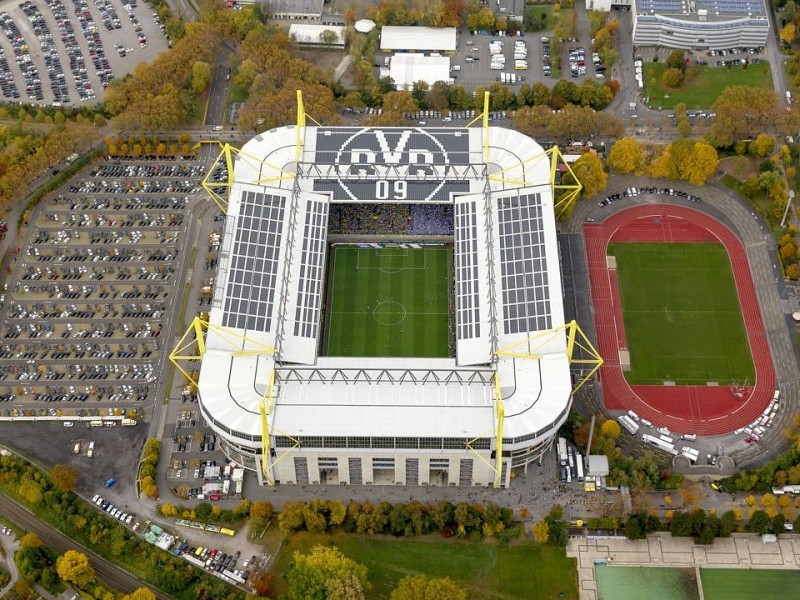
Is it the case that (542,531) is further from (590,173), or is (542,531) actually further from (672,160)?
(672,160)

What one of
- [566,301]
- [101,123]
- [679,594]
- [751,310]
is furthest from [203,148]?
[679,594]

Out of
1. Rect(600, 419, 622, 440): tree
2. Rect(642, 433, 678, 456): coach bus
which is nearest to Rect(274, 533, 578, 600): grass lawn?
Rect(600, 419, 622, 440): tree

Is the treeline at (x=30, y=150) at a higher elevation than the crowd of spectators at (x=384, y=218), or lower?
higher

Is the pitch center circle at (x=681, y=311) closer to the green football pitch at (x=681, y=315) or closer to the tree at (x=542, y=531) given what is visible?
the green football pitch at (x=681, y=315)

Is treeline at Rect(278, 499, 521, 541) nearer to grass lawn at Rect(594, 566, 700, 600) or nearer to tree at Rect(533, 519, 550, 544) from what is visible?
tree at Rect(533, 519, 550, 544)

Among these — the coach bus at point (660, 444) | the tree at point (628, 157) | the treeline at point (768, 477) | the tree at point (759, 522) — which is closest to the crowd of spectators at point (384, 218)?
the tree at point (628, 157)

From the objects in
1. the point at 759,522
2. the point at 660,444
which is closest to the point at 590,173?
the point at 660,444
